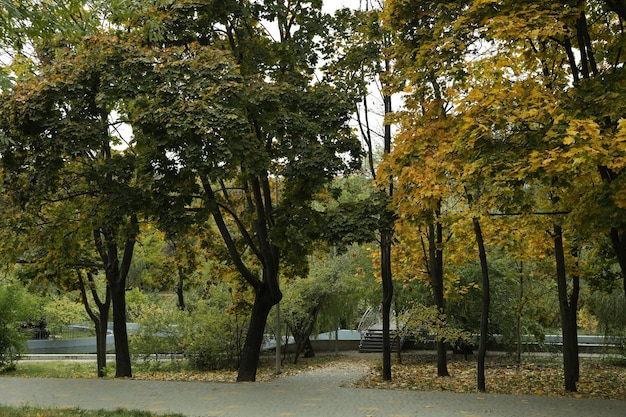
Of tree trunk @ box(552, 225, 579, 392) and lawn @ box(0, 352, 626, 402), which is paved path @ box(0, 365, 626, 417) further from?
tree trunk @ box(552, 225, 579, 392)

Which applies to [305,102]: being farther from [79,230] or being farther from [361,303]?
[361,303]

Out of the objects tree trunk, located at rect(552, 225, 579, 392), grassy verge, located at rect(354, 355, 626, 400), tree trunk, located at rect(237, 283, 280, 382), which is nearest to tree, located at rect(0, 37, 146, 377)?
tree trunk, located at rect(237, 283, 280, 382)

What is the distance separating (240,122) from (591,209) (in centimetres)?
601

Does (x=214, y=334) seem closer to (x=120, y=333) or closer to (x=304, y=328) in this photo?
(x=120, y=333)

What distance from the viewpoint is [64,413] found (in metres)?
8.66

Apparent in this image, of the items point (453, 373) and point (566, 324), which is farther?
point (453, 373)

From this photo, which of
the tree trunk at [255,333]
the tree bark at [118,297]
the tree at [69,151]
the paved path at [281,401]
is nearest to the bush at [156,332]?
the tree bark at [118,297]

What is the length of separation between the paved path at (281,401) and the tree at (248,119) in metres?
3.01

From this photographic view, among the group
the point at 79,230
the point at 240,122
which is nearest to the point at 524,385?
the point at 240,122

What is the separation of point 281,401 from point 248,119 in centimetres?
597

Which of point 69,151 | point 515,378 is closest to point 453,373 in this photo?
point 515,378

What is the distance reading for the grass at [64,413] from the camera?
8328mm

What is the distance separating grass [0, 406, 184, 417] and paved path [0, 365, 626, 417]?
0.53m

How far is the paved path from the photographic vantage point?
30.1ft
